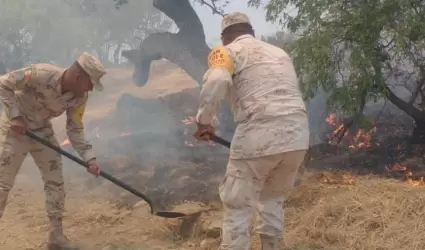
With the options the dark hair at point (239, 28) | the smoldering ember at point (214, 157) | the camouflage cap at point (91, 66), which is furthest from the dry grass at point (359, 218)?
the camouflage cap at point (91, 66)

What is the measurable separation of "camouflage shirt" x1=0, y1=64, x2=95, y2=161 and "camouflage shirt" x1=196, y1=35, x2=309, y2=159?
1.66 metres

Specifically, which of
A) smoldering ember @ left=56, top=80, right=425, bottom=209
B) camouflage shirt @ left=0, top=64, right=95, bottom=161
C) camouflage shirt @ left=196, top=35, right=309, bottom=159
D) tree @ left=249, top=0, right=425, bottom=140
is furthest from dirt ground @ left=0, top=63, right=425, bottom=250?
camouflage shirt @ left=196, top=35, right=309, bottom=159

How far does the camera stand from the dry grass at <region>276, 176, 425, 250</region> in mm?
4730

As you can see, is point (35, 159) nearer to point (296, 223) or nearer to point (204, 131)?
point (204, 131)

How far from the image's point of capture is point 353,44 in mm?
7277

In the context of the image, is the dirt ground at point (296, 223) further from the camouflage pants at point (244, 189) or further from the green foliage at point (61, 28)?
the green foliage at point (61, 28)

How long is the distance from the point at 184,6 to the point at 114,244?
8.39m

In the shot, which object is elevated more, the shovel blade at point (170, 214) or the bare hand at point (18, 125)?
the bare hand at point (18, 125)

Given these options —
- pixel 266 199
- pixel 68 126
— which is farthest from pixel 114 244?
pixel 266 199

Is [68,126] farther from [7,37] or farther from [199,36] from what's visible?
[7,37]

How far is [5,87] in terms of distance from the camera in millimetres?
4633

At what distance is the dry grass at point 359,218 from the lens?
473 centimetres

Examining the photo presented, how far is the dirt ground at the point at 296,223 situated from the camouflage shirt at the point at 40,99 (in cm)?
123

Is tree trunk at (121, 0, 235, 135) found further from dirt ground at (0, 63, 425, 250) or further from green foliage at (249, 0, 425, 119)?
dirt ground at (0, 63, 425, 250)
